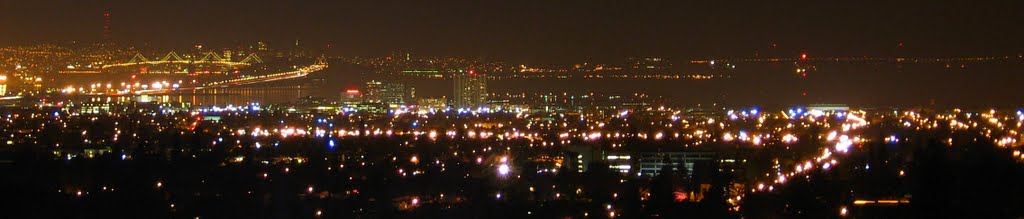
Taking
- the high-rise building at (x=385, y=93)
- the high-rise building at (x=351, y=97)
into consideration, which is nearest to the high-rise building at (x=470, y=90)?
the high-rise building at (x=385, y=93)

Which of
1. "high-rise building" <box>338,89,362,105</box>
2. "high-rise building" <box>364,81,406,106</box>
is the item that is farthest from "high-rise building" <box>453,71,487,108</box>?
"high-rise building" <box>338,89,362,105</box>

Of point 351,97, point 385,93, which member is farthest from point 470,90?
point 351,97

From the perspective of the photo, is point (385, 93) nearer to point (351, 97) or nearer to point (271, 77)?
point (351, 97)

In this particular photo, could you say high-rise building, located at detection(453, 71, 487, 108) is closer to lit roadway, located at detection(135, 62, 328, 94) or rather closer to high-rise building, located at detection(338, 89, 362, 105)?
high-rise building, located at detection(338, 89, 362, 105)

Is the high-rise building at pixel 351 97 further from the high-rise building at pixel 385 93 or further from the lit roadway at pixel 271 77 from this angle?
the lit roadway at pixel 271 77

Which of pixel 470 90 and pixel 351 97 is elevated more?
pixel 470 90

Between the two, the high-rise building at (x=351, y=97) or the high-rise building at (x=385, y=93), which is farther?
the high-rise building at (x=385, y=93)
